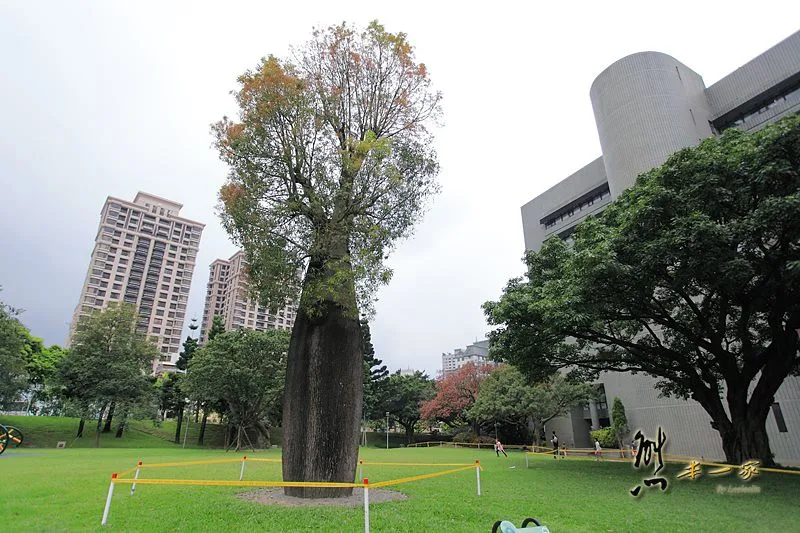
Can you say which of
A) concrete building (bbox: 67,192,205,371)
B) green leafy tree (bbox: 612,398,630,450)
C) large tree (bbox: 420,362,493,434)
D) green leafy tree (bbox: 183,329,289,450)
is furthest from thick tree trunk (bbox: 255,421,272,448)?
concrete building (bbox: 67,192,205,371)

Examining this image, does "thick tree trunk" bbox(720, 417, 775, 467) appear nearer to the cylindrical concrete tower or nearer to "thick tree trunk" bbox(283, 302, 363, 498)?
"thick tree trunk" bbox(283, 302, 363, 498)

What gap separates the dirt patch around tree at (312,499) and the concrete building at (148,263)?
72.9 meters

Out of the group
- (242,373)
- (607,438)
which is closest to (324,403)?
(242,373)

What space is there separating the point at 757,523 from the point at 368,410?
36.8 meters

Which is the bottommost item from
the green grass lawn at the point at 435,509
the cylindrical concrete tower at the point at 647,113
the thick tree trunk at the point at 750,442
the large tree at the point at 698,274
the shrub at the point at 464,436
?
the green grass lawn at the point at 435,509

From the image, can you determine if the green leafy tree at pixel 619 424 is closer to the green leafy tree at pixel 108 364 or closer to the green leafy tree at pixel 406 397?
the green leafy tree at pixel 406 397

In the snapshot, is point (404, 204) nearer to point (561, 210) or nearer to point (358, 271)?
point (358, 271)

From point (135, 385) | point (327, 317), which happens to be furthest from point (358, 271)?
point (135, 385)

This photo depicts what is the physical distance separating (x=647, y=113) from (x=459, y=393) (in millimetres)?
23997

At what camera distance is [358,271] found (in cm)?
827

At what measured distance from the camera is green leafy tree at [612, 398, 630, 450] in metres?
23.5

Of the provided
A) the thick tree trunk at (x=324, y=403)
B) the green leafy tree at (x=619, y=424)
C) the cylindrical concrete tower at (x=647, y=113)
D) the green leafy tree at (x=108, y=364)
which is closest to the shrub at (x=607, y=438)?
the green leafy tree at (x=619, y=424)

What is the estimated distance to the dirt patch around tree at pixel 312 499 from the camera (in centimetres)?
752

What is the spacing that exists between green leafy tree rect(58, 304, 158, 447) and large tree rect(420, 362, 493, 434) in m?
22.5
